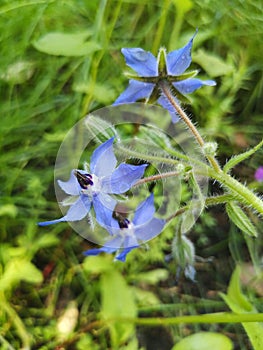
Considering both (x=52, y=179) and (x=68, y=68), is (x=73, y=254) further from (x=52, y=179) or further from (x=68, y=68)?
(x=68, y=68)

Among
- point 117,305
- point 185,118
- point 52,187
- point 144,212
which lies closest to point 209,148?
point 185,118

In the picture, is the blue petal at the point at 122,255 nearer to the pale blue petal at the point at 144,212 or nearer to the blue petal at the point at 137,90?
the pale blue petal at the point at 144,212

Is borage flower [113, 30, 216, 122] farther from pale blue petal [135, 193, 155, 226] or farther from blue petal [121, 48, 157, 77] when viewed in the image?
pale blue petal [135, 193, 155, 226]

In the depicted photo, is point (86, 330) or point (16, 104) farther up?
point (16, 104)

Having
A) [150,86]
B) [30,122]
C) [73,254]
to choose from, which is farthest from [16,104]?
[150,86]

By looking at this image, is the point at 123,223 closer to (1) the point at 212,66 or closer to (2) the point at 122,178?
(2) the point at 122,178

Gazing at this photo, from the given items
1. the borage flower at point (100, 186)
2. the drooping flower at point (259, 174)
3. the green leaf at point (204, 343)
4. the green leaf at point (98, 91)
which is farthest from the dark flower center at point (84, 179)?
the drooping flower at point (259, 174)

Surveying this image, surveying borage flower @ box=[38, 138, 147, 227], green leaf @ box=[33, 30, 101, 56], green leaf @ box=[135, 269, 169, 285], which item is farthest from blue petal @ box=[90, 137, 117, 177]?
green leaf @ box=[135, 269, 169, 285]
